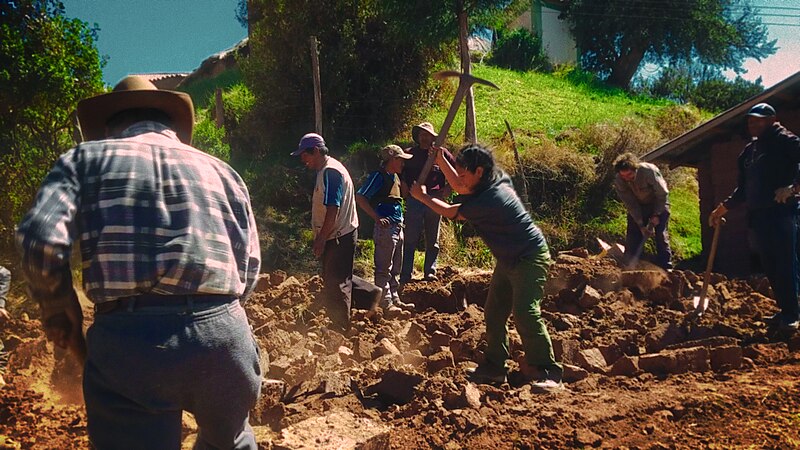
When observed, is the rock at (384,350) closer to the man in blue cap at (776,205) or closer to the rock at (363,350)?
the rock at (363,350)

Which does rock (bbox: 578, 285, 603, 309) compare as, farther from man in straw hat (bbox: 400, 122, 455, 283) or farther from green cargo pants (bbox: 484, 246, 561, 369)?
green cargo pants (bbox: 484, 246, 561, 369)

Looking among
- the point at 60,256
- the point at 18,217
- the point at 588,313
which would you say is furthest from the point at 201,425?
the point at 18,217

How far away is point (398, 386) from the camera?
478 cm

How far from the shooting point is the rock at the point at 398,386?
475 centimetres

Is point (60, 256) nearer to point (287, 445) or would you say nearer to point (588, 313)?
point (287, 445)

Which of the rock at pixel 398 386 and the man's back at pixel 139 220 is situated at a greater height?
the man's back at pixel 139 220

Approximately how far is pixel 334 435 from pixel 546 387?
5.33 ft

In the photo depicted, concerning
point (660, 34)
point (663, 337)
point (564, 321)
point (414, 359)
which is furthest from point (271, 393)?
point (660, 34)

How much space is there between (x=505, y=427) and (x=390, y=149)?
3.63m

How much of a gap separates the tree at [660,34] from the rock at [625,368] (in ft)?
89.6

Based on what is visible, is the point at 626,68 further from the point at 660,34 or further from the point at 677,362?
the point at 677,362

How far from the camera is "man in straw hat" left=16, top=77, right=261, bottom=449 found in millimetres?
2230

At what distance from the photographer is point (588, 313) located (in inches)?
281

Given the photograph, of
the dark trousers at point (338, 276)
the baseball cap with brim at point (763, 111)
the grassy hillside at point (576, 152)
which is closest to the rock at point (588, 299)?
the baseball cap with brim at point (763, 111)
